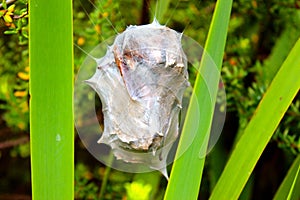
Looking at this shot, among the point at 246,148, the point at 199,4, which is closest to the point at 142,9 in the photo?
the point at 199,4

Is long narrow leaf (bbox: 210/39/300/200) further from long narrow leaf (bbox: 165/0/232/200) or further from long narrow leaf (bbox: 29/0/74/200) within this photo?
long narrow leaf (bbox: 29/0/74/200)

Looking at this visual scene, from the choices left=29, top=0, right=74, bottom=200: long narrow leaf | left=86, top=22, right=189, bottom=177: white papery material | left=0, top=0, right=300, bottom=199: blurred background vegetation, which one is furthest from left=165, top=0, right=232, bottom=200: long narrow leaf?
left=0, top=0, right=300, bottom=199: blurred background vegetation

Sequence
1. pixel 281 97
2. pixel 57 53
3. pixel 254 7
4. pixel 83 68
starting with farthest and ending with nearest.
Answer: pixel 254 7 → pixel 83 68 → pixel 281 97 → pixel 57 53

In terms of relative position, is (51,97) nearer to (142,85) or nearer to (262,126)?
(142,85)

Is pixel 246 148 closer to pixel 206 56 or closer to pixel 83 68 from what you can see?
pixel 206 56

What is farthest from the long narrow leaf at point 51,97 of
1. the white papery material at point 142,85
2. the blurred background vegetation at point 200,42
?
the blurred background vegetation at point 200,42

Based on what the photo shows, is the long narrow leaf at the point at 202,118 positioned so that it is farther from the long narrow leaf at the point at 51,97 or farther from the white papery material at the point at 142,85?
the long narrow leaf at the point at 51,97

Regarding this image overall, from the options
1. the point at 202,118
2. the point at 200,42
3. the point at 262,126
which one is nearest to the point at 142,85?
the point at 202,118
